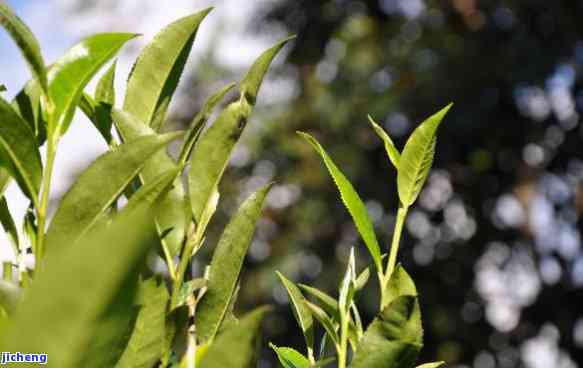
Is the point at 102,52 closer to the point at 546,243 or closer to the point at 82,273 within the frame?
the point at 82,273

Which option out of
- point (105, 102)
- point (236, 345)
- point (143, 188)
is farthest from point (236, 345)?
point (105, 102)

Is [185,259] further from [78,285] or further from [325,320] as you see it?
[78,285]

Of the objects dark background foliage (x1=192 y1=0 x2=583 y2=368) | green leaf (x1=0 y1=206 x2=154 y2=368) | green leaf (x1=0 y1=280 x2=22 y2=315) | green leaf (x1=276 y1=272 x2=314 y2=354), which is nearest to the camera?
green leaf (x1=0 y1=206 x2=154 y2=368)

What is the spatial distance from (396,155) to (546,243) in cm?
568

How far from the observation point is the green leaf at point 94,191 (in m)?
Answer: 0.34

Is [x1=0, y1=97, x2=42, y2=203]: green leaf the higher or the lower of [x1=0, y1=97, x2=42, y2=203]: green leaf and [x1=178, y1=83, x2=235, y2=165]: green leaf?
the higher

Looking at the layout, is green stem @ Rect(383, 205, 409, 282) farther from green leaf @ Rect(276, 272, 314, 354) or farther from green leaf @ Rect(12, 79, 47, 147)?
green leaf @ Rect(12, 79, 47, 147)

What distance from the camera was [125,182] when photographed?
34cm

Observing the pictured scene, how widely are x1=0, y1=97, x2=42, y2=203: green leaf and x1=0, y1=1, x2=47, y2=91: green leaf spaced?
0.8 inches

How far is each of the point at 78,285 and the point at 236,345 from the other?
74 millimetres

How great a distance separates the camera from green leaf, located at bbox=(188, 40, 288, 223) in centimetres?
39

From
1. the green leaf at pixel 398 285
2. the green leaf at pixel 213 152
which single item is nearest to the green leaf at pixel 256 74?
the green leaf at pixel 213 152

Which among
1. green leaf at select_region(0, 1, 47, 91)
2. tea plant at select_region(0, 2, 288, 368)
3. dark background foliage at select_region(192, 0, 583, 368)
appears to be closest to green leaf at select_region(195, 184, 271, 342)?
tea plant at select_region(0, 2, 288, 368)

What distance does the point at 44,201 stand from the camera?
0.35m
